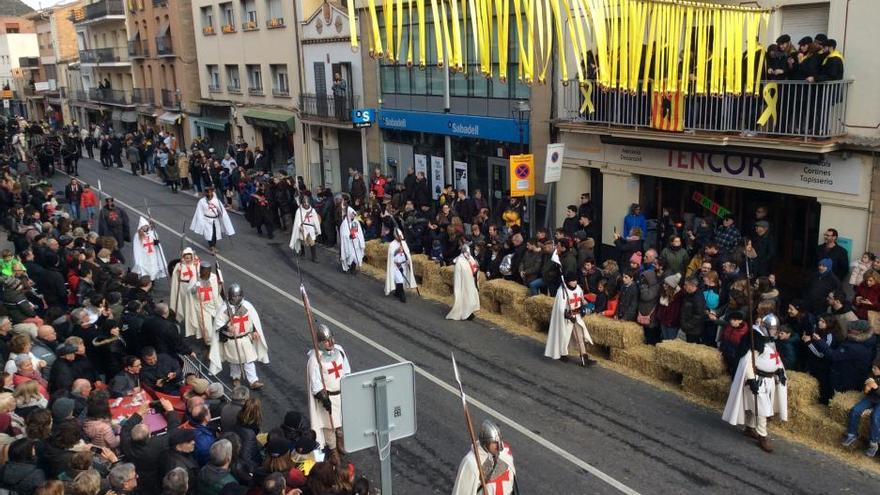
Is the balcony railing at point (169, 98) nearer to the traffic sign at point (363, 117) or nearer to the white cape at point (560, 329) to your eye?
the traffic sign at point (363, 117)

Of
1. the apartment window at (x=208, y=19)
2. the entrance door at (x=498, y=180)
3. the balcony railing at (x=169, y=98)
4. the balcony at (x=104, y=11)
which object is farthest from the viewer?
the balcony at (x=104, y=11)

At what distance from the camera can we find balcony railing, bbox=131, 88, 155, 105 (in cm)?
4912

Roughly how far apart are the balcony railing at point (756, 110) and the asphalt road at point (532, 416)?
525 cm

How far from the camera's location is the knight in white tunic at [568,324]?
41.3 ft

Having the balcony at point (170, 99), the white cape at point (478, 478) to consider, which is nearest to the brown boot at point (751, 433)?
the white cape at point (478, 478)

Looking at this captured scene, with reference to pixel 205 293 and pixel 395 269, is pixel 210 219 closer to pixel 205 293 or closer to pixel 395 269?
pixel 395 269

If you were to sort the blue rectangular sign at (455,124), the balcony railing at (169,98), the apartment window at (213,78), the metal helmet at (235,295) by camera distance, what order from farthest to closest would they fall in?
the balcony railing at (169,98) < the apartment window at (213,78) < the blue rectangular sign at (455,124) < the metal helmet at (235,295)

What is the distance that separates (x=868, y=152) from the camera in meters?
13.1

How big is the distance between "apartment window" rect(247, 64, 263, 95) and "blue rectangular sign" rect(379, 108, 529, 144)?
10916 mm

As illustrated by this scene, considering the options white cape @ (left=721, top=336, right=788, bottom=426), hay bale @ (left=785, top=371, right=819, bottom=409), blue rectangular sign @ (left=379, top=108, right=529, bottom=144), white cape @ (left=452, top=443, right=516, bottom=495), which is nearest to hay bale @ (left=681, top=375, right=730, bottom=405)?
white cape @ (left=721, top=336, right=788, bottom=426)

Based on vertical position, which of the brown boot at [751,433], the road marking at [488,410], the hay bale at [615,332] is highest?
the hay bale at [615,332]

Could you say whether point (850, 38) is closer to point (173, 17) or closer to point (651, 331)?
point (651, 331)

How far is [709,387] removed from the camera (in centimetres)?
1111

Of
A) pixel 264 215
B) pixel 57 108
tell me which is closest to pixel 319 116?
pixel 264 215
